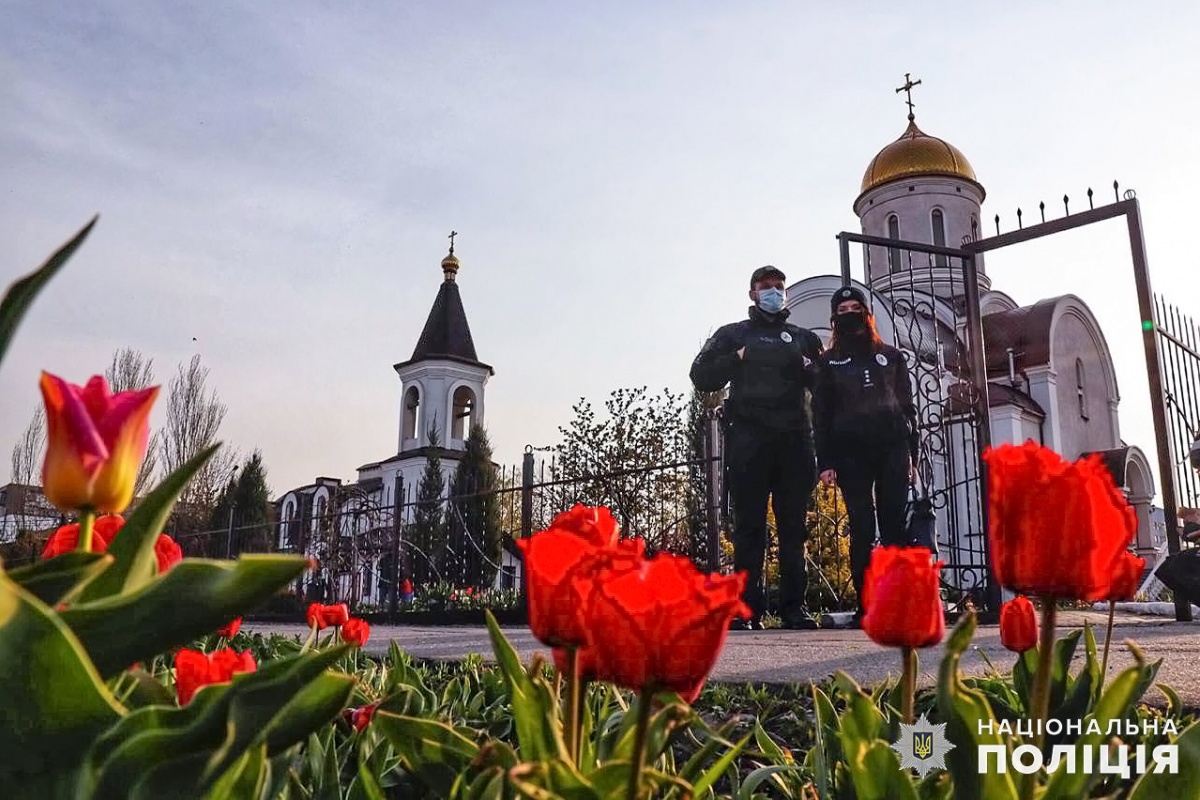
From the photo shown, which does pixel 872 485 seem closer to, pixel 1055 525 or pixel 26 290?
pixel 1055 525

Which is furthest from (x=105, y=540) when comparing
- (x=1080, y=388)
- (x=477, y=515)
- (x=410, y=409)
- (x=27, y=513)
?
(x=410, y=409)

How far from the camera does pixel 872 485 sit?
6.32 metres

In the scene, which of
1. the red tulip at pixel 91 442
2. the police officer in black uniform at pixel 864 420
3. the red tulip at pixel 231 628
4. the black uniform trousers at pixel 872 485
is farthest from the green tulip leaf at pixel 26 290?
the black uniform trousers at pixel 872 485

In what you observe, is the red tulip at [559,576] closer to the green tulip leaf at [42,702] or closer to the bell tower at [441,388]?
the green tulip leaf at [42,702]

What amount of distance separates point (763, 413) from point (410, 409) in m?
26.1

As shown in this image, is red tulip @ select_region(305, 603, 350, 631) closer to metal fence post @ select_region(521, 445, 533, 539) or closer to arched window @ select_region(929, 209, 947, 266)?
metal fence post @ select_region(521, 445, 533, 539)

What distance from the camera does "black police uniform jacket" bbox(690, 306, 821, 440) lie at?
6.11 metres

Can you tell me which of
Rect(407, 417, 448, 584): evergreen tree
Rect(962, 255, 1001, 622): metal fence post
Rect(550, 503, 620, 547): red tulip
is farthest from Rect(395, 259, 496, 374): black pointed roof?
Rect(550, 503, 620, 547): red tulip

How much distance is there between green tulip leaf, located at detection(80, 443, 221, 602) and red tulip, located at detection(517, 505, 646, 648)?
0.90 feet

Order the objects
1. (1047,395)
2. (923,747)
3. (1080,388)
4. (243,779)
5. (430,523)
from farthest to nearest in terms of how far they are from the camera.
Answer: (1080,388), (1047,395), (430,523), (923,747), (243,779)

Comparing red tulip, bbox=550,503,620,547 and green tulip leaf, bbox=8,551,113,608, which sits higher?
red tulip, bbox=550,503,620,547

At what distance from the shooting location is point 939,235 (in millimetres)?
25047

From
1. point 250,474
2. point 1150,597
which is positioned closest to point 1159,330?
point 1150,597

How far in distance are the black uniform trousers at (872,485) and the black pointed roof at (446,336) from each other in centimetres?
2524
